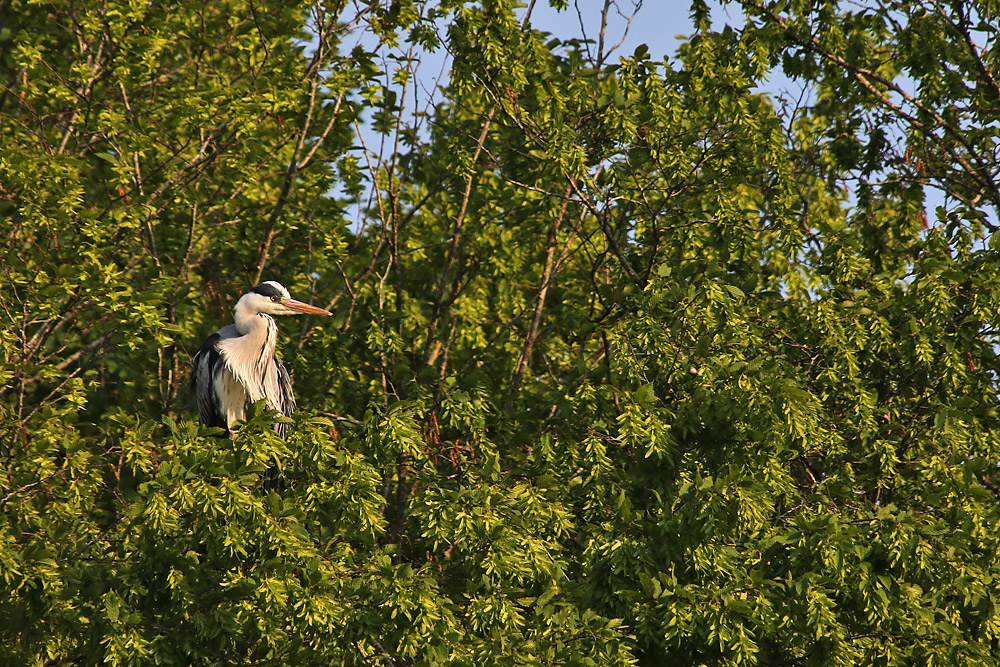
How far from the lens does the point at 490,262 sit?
8.16 meters

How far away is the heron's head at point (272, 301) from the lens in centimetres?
707

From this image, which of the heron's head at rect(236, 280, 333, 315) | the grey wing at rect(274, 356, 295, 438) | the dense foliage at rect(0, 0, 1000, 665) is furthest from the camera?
the heron's head at rect(236, 280, 333, 315)

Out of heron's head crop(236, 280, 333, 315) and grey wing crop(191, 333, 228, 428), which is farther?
heron's head crop(236, 280, 333, 315)

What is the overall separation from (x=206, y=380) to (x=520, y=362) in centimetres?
205

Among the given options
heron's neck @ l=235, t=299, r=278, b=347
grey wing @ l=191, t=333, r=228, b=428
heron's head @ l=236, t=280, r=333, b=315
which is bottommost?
grey wing @ l=191, t=333, r=228, b=428

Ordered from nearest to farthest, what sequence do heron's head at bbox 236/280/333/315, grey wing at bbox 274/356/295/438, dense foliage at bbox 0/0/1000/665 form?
1. dense foliage at bbox 0/0/1000/665
2. grey wing at bbox 274/356/295/438
3. heron's head at bbox 236/280/333/315

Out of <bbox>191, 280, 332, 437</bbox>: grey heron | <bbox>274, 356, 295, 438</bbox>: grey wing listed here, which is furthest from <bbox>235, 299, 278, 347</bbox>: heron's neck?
<bbox>274, 356, 295, 438</bbox>: grey wing

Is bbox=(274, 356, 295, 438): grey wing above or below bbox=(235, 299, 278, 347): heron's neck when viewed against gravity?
below

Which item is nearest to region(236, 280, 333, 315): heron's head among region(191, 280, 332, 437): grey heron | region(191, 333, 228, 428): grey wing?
region(191, 280, 332, 437): grey heron

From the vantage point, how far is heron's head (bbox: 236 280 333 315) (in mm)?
7070

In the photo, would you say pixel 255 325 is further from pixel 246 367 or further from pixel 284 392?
pixel 284 392

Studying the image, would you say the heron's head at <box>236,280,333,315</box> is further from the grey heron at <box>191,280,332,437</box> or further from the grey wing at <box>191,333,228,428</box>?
the grey wing at <box>191,333,228,428</box>

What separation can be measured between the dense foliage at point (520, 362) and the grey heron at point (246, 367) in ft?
0.79

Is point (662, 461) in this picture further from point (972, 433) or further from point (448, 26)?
point (448, 26)
